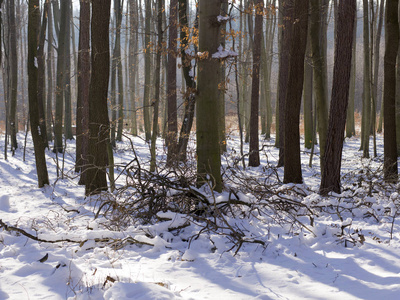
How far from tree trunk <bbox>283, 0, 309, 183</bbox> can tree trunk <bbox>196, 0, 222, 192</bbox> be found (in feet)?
8.72

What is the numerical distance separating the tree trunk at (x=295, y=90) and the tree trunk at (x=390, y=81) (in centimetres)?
242

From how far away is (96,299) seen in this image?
274 cm

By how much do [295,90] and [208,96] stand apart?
2.89 m

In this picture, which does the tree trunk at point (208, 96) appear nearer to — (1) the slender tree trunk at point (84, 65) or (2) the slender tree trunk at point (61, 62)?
(1) the slender tree trunk at point (84, 65)

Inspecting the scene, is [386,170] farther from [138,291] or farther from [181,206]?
[138,291]

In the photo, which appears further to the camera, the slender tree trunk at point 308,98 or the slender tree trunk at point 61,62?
the slender tree trunk at point 308,98

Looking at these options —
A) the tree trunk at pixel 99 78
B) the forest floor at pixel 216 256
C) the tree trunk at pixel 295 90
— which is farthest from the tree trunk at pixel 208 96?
the tree trunk at pixel 295 90

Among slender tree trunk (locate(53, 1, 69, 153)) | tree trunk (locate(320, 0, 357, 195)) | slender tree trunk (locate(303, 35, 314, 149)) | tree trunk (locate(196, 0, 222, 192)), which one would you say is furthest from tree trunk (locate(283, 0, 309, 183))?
slender tree trunk (locate(53, 1, 69, 153))

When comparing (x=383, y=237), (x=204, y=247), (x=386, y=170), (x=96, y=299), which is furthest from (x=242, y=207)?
(x=386, y=170)

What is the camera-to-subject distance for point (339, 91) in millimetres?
6445

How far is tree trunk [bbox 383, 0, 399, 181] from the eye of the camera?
836 centimetres

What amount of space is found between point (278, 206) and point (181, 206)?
1476mm

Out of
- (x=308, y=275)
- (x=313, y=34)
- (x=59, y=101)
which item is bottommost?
(x=308, y=275)

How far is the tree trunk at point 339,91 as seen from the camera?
20.7ft
